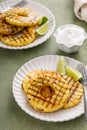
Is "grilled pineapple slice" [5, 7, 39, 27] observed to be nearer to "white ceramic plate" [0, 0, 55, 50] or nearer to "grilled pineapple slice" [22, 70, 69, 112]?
"white ceramic plate" [0, 0, 55, 50]

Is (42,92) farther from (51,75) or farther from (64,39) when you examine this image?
(64,39)

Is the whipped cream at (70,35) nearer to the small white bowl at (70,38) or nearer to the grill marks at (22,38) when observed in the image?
the small white bowl at (70,38)

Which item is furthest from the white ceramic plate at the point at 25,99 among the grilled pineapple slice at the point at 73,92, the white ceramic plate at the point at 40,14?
the white ceramic plate at the point at 40,14

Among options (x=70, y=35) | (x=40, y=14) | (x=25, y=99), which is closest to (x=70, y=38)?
(x=70, y=35)

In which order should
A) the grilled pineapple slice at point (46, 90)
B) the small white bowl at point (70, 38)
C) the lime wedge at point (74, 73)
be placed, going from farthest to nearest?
1. the small white bowl at point (70, 38)
2. the lime wedge at point (74, 73)
3. the grilled pineapple slice at point (46, 90)

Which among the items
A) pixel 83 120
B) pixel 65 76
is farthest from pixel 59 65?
pixel 83 120
